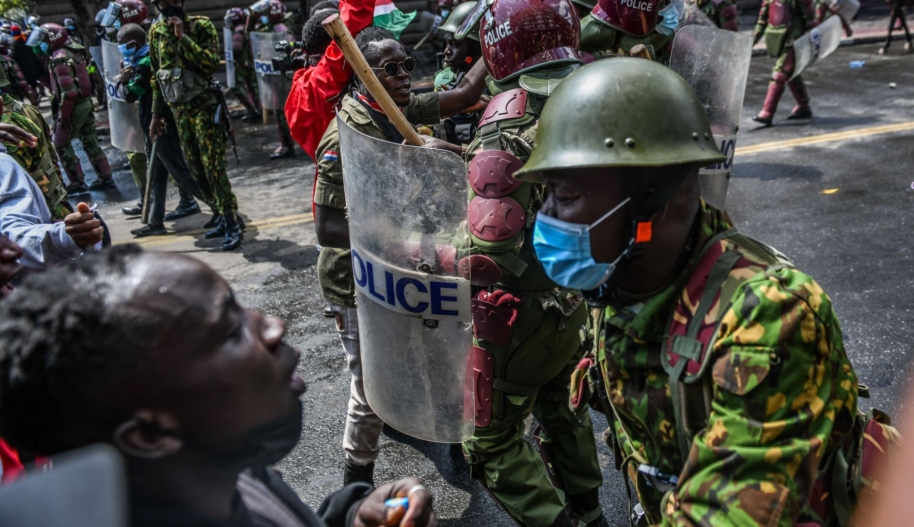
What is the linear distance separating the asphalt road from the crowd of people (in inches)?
19.6

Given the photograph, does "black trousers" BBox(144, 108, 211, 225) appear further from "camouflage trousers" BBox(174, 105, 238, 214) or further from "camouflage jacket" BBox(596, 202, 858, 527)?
"camouflage jacket" BBox(596, 202, 858, 527)

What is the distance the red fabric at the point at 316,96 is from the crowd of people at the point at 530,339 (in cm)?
2

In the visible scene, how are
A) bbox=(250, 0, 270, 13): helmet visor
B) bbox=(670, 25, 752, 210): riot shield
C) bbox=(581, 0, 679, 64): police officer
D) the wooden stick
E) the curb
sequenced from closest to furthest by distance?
the wooden stick → bbox=(670, 25, 752, 210): riot shield → bbox=(581, 0, 679, 64): police officer → bbox=(250, 0, 270, 13): helmet visor → the curb

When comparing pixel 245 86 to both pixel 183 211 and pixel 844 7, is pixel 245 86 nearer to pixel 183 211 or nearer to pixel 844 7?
pixel 183 211

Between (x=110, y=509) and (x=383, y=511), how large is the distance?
888 mm

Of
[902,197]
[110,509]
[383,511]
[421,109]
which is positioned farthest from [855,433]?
[902,197]

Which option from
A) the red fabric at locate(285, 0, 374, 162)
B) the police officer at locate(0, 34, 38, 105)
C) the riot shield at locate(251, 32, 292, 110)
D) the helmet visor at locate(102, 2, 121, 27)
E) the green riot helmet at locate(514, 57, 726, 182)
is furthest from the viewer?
the riot shield at locate(251, 32, 292, 110)

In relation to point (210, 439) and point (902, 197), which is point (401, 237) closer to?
point (210, 439)

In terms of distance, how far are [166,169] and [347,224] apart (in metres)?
4.87

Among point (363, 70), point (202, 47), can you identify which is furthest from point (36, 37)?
point (363, 70)

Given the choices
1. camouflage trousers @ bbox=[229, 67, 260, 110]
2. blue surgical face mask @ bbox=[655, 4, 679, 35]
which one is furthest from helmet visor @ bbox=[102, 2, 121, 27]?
blue surgical face mask @ bbox=[655, 4, 679, 35]

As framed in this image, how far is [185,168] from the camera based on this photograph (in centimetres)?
740

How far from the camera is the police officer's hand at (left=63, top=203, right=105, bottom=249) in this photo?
276 cm

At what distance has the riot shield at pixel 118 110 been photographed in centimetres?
764
